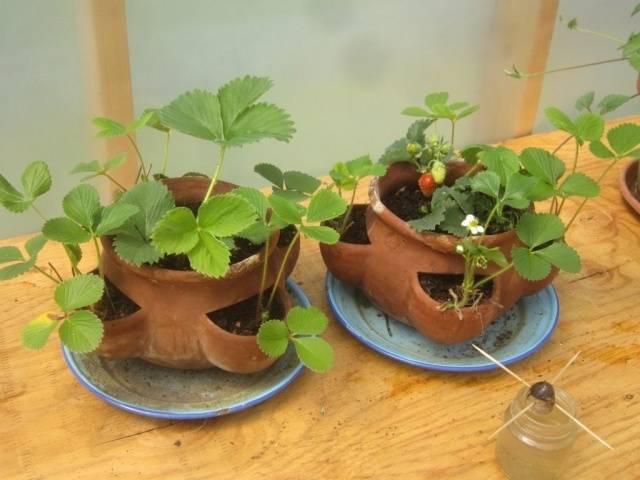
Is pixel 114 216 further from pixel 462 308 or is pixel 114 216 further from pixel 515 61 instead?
pixel 515 61

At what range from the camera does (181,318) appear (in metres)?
A: 0.68

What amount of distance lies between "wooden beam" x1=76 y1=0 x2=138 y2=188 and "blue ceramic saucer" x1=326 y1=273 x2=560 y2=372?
46 cm

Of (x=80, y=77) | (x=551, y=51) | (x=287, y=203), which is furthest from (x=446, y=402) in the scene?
(x=551, y=51)

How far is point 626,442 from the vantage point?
713mm

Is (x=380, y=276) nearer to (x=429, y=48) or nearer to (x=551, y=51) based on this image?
(x=429, y=48)

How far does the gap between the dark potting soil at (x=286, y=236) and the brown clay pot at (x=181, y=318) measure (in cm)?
5

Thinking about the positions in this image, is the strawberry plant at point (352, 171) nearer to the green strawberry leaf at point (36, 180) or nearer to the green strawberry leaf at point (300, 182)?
the green strawberry leaf at point (300, 182)

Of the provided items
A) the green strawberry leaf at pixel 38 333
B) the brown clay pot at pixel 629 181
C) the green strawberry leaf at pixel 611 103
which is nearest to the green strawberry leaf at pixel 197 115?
the green strawberry leaf at pixel 38 333

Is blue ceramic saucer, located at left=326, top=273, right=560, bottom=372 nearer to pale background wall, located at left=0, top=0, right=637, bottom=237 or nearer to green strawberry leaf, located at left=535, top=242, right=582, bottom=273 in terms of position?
green strawberry leaf, located at left=535, top=242, right=582, bottom=273

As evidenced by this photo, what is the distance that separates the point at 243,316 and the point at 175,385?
4.1 inches

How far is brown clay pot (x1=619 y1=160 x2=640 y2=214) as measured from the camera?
1073mm

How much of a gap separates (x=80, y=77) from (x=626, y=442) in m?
0.88

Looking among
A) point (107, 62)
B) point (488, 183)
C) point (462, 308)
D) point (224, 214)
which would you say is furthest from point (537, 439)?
point (107, 62)

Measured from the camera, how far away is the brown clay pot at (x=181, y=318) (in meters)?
0.67
